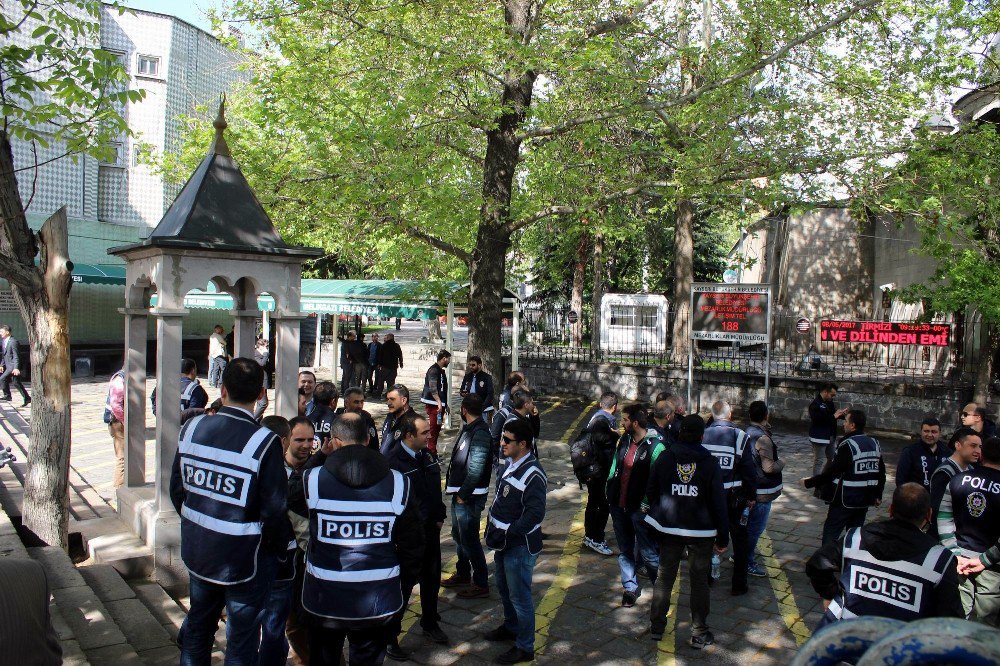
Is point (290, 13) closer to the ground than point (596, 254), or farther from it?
farther from it

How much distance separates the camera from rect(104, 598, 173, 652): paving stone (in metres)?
5.29

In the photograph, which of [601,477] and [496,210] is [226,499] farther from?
[496,210]

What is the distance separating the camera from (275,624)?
4.66 metres

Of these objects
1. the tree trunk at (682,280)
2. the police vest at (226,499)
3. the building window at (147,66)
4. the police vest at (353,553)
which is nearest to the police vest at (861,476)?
the police vest at (353,553)

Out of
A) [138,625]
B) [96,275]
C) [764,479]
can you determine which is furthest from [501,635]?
[96,275]

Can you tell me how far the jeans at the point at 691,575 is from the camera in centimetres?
572

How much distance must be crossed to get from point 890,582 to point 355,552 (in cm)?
270

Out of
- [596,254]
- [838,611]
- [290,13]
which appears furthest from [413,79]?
[596,254]

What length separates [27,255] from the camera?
657 cm

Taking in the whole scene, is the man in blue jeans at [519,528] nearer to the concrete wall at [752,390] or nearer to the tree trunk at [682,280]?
the concrete wall at [752,390]

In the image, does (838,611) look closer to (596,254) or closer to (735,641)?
(735,641)

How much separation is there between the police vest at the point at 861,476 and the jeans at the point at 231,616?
4.98 metres

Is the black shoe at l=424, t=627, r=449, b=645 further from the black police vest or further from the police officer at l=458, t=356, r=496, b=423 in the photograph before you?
the police officer at l=458, t=356, r=496, b=423

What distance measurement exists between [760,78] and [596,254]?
47.6ft
